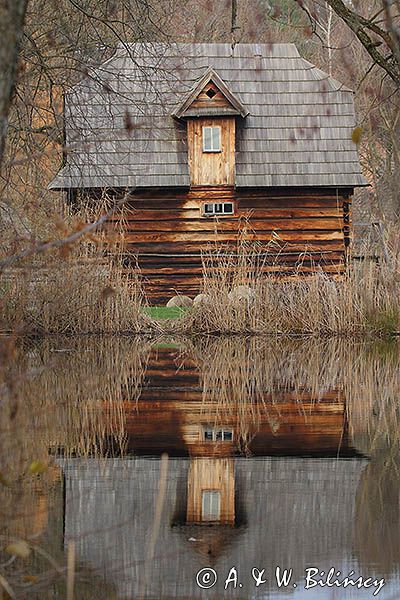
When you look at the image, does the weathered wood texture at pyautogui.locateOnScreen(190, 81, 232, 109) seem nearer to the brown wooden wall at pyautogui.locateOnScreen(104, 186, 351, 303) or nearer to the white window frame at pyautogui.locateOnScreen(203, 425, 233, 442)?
the brown wooden wall at pyautogui.locateOnScreen(104, 186, 351, 303)

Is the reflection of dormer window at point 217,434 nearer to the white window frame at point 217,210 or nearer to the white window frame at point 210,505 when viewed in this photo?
the white window frame at point 210,505

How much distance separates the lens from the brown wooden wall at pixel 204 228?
77.4ft

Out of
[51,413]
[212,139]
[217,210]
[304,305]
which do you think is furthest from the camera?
[217,210]

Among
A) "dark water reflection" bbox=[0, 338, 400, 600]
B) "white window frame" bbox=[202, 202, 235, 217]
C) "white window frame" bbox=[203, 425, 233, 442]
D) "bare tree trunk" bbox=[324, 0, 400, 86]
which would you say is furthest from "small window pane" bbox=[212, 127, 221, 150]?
"bare tree trunk" bbox=[324, 0, 400, 86]

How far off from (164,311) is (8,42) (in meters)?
17.7

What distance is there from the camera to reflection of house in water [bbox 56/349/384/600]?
572cm

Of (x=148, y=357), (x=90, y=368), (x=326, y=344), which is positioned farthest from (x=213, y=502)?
(x=326, y=344)

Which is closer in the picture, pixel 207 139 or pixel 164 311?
pixel 164 311

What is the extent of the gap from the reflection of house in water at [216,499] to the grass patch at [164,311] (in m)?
9.62

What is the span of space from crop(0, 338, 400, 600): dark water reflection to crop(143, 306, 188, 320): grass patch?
20.7 feet

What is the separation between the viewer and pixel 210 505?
6984mm

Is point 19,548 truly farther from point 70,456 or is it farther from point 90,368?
point 90,368

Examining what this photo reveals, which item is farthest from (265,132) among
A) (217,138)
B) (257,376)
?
(257,376)

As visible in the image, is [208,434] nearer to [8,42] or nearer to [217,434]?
[217,434]
